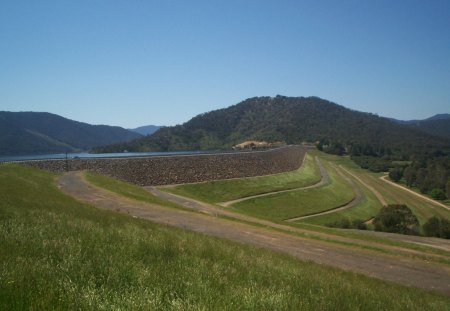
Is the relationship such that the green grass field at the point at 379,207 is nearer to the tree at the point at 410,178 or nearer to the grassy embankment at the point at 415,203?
the grassy embankment at the point at 415,203

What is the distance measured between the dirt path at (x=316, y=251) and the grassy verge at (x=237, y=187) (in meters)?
29.3

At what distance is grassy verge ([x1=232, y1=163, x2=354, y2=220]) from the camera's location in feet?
206

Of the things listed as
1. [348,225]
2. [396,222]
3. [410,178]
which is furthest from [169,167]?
[410,178]

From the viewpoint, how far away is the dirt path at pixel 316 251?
16.9m

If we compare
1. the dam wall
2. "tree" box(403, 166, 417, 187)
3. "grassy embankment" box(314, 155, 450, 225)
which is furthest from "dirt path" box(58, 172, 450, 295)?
"tree" box(403, 166, 417, 187)

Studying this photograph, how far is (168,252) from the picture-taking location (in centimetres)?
902

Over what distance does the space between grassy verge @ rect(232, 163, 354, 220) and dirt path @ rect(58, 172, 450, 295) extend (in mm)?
25942

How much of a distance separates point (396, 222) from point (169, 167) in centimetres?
4143

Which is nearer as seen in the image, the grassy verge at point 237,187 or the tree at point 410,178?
the grassy verge at point 237,187

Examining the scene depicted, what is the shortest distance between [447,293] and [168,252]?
12310 millimetres

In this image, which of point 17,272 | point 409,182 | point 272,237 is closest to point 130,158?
point 272,237

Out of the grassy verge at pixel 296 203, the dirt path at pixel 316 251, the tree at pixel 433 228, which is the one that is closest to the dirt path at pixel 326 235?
the dirt path at pixel 316 251

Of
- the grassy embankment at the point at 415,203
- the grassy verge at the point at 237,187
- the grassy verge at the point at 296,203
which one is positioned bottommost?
the grassy embankment at the point at 415,203

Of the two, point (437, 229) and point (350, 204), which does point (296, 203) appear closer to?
point (350, 204)
